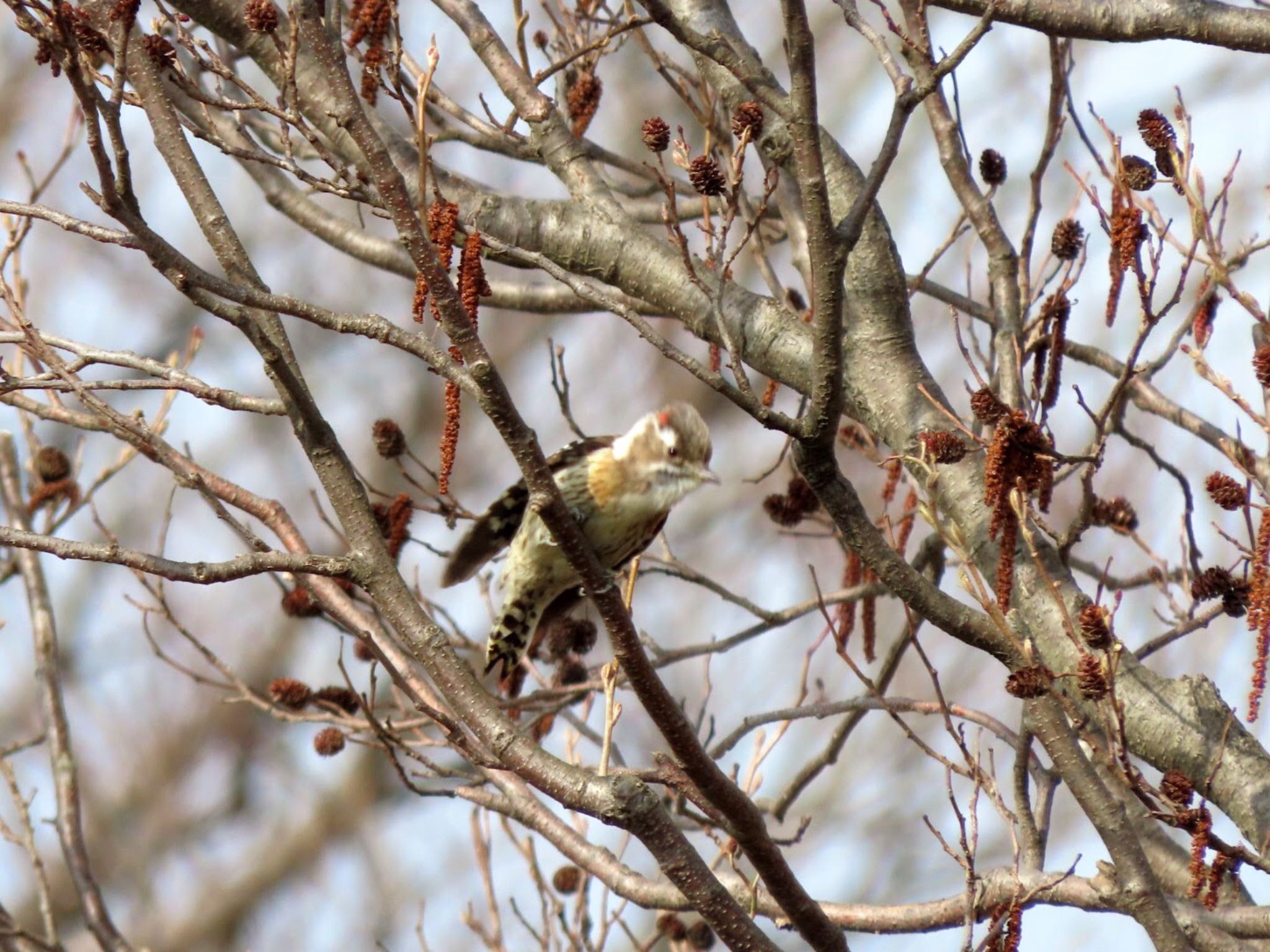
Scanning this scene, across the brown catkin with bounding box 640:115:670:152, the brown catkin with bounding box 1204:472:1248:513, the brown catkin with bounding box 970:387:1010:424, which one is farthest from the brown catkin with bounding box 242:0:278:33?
the brown catkin with bounding box 1204:472:1248:513

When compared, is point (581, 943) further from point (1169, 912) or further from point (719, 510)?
point (719, 510)

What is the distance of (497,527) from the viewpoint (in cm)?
626

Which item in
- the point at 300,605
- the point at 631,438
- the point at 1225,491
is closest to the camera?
the point at 1225,491

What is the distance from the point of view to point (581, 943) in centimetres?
445

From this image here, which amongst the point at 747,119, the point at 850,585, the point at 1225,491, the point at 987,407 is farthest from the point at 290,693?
the point at 1225,491

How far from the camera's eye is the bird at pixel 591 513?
20.2ft

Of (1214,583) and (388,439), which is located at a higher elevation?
(388,439)

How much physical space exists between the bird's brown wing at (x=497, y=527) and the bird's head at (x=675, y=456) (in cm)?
26

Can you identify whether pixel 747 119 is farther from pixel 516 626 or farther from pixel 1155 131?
pixel 516 626

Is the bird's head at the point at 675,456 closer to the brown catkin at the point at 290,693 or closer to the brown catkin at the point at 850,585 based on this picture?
the brown catkin at the point at 850,585

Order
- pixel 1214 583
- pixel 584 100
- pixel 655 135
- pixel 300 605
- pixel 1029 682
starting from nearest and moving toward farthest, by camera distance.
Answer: pixel 1029 682
pixel 1214 583
pixel 655 135
pixel 300 605
pixel 584 100

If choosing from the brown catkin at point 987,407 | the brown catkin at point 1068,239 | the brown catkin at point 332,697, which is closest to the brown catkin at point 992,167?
the brown catkin at point 1068,239

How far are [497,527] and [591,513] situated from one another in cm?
41

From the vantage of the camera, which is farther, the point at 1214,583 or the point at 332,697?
the point at 332,697
